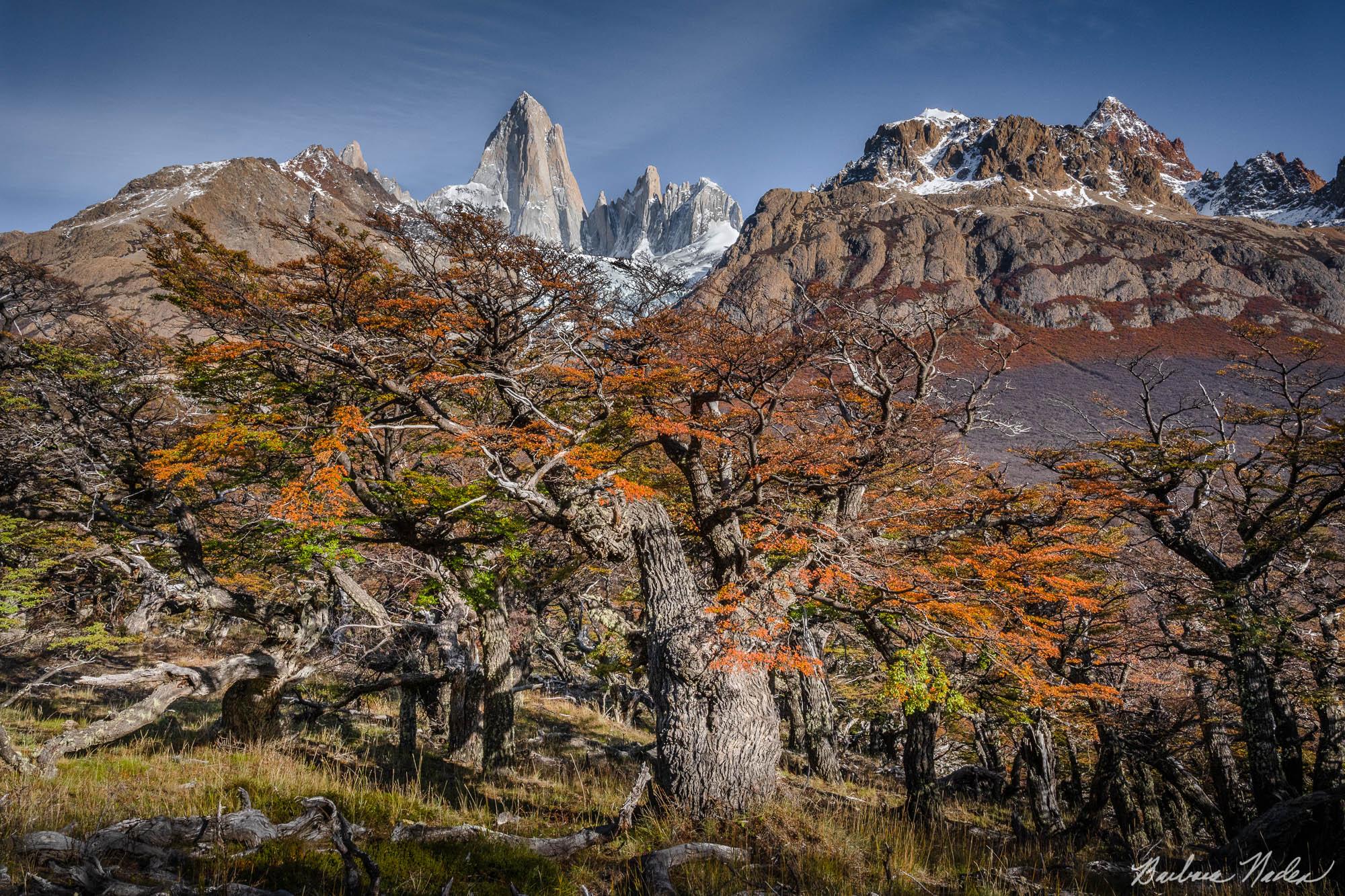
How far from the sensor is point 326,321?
11.0m

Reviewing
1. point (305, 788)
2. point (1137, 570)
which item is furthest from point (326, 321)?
point (1137, 570)

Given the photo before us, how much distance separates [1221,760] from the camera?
10766mm

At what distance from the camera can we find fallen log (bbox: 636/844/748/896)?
Answer: 12.9 ft

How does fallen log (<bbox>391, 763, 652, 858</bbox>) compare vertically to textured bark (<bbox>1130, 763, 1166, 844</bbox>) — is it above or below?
above

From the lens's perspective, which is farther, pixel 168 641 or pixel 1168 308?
pixel 1168 308

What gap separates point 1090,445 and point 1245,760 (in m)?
8.62

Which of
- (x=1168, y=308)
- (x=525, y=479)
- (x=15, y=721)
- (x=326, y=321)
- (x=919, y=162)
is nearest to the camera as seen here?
(x=525, y=479)

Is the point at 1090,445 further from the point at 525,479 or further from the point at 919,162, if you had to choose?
the point at 919,162

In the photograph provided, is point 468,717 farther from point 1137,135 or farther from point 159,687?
point 1137,135

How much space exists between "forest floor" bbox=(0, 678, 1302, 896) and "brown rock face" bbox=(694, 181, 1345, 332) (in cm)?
6884

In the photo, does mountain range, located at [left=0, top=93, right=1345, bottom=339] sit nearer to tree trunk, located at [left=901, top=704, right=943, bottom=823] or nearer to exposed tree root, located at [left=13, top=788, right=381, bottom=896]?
tree trunk, located at [left=901, top=704, right=943, bottom=823]

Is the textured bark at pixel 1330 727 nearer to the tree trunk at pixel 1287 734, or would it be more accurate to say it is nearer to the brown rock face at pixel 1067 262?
the tree trunk at pixel 1287 734

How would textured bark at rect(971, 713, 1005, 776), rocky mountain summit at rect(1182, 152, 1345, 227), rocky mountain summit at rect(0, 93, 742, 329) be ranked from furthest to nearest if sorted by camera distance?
1. rocky mountain summit at rect(1182, 152, 1345, 227)
2. rocky mountain summit at rect(0, 93, 742, 329)
3. textured bark at rect(971, 713, 1005, 776)

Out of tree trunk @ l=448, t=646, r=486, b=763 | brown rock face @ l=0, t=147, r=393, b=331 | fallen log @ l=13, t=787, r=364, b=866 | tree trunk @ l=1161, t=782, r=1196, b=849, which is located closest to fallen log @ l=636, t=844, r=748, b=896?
fallen log @ l=13, t=787, r=364, b=866
